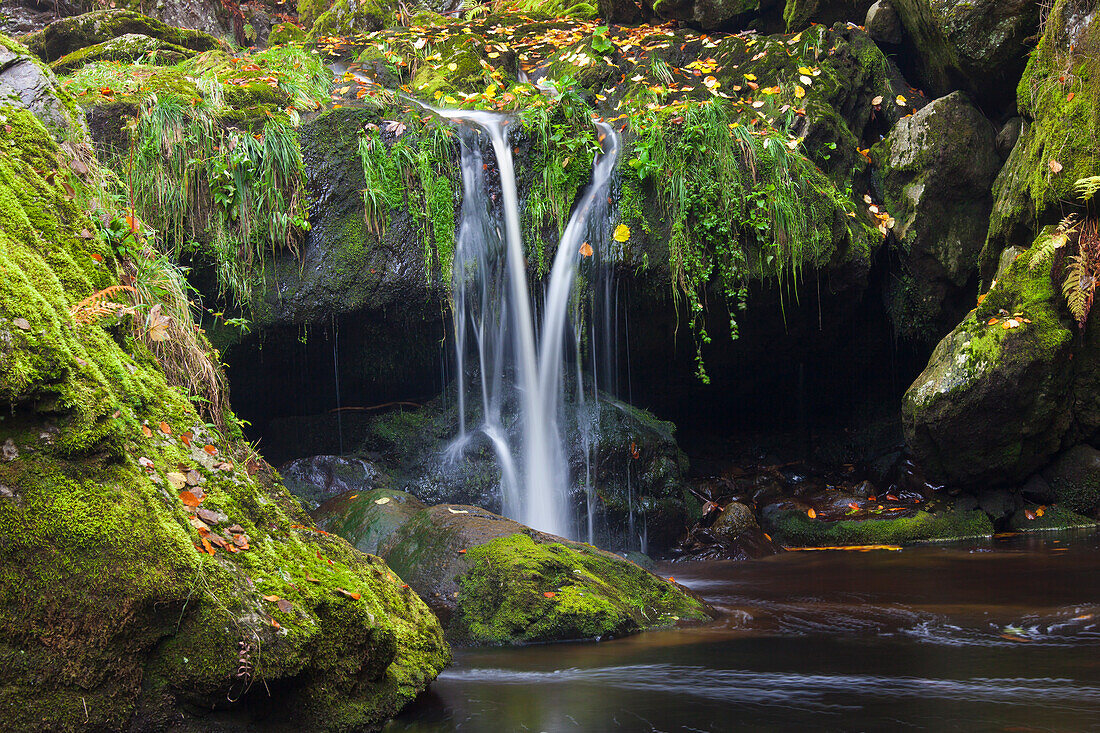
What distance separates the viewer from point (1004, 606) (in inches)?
170

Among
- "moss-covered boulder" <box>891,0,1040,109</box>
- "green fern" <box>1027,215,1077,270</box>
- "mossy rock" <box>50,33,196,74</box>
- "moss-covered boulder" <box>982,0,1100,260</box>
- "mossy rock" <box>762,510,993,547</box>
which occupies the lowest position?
"mossy rock" <box>762,510,993,547</box>

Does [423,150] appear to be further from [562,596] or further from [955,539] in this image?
[955,539]

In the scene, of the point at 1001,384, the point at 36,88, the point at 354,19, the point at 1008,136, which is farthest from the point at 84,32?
the point at 1001,384

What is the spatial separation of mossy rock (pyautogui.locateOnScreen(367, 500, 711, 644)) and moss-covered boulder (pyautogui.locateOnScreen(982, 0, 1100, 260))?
5.33m

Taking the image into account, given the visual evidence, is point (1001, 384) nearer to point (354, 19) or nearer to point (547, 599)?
point (547, 599)

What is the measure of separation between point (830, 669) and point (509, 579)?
1695 mm

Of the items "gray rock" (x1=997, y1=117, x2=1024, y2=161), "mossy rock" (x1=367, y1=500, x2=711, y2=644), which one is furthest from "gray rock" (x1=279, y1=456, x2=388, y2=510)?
"gray rock" (x1=997, y1=117, x2=1024, y2=161)

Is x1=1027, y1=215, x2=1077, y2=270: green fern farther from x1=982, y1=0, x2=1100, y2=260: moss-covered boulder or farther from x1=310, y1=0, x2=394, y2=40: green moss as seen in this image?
x1=310, y1=0, x2=394, y2=40: green moss

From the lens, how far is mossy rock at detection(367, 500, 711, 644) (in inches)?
157

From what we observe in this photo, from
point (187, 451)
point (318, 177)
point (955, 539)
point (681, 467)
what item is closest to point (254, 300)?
point (318, 177)

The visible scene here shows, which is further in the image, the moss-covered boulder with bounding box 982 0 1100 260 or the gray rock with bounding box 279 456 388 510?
the moss-covered boulder with bounding box 982 0 1100 260

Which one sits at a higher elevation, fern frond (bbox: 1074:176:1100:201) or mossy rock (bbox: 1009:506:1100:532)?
fern frond (bbox: 1074:176:1100:201)

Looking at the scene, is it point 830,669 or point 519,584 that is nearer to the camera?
point 830,669

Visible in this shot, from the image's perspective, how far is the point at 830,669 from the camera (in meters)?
3.30
